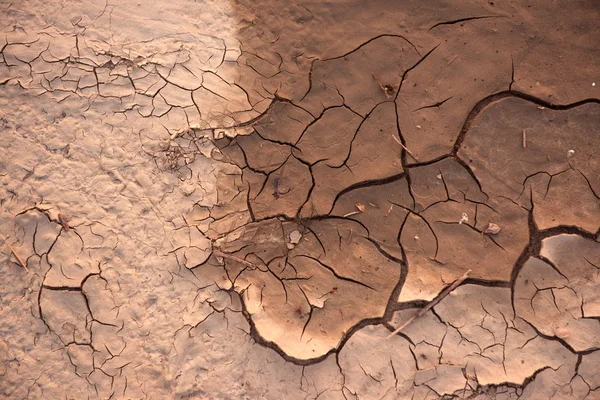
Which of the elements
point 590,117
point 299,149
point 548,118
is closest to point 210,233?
point 299,149

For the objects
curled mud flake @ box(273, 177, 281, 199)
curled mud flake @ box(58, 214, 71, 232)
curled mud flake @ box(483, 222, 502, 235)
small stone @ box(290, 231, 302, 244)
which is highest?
curled mud flake @ box(483, 222, 502, 235)

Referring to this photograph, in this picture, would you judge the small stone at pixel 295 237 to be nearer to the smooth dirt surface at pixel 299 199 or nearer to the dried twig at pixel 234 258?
the smooth dirt surface at pixel 299 199

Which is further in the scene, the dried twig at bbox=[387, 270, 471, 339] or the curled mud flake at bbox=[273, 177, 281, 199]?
the curled mud flake at bbox=[273, 177, 281, 199]

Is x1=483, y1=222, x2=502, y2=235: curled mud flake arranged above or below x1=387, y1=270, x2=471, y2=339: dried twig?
above

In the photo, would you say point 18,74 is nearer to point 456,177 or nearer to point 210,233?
point 210,233

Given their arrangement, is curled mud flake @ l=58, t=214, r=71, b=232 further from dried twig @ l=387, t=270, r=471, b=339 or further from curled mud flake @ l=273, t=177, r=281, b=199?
dried twig @ l=387, t=270, r=471, b=339

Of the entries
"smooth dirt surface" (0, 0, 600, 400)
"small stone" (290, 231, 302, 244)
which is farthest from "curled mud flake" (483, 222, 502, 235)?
"small stone" (290, 231, 302, 244)

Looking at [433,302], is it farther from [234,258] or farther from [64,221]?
[64,221]
